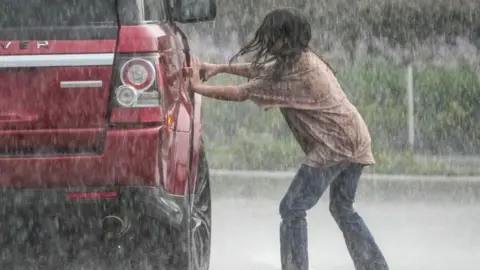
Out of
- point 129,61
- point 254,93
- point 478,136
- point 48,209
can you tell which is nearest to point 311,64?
point 254,93

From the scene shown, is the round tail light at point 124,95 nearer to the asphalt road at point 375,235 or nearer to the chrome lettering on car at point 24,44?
the chrome lettering on car at point 24,44

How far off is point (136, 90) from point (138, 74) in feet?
0.23

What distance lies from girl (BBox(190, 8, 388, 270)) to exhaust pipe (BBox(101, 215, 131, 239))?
1.36 m

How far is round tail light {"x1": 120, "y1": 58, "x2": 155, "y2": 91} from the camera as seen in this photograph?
4625 millimetres

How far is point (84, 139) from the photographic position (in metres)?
4.59

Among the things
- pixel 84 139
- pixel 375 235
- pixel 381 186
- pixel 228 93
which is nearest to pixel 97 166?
pixel 84 139

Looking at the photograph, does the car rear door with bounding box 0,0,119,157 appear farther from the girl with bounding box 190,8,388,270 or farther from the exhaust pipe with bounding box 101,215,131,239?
the girl with bounding box 190,8,388,270

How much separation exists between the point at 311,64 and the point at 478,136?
7.11 m

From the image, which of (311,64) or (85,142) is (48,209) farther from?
(311,64)

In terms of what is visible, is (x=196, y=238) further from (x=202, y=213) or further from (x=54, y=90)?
(x=54, y=90)

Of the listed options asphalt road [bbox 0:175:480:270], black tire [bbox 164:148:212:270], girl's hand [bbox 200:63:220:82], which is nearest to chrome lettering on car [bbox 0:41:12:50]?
black tire [bbox 164:148:212:270]

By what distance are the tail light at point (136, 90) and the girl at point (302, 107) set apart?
1119 mm

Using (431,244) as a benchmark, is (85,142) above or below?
above

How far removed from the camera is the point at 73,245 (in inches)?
183
